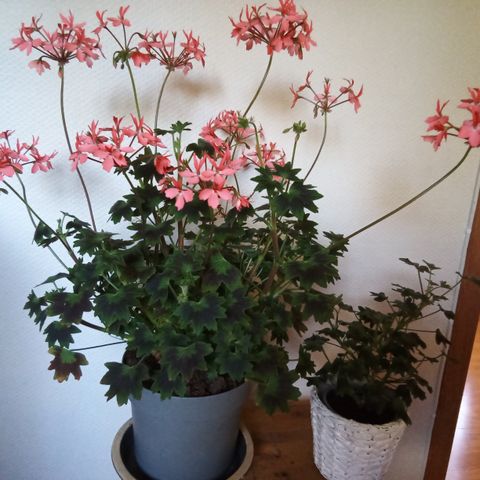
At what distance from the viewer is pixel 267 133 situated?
1076 mm

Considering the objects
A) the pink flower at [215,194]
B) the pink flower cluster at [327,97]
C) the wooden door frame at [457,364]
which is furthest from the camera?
the wooden door frame at [457,364]

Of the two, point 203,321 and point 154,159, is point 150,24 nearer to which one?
point 154,159

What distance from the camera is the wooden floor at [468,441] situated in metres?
1.84

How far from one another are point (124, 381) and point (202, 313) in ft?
0.58

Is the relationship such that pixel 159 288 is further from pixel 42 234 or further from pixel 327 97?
pixel 327 97

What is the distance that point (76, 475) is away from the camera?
4.05 feet

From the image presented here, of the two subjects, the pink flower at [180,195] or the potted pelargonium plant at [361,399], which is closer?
the pink flower at [180,195]

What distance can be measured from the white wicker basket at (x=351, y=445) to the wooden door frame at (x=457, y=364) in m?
0.41

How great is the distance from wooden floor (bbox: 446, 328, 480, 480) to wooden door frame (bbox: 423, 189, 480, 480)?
57 cm

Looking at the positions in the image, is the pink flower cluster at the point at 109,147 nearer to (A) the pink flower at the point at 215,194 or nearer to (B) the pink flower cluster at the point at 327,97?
(A) the pink flower at the point at 215,194

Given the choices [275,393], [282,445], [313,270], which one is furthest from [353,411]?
[313,270]

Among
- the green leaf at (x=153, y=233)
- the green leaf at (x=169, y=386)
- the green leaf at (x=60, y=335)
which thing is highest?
the green leaf at (x=153, y=233)

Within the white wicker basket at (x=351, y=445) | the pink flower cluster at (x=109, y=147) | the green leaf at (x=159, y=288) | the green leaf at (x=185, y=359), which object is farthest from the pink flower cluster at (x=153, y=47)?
the white wicker basket at (x=351, y=445)

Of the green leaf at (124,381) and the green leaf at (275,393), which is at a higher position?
the green leaf at (124,381)
